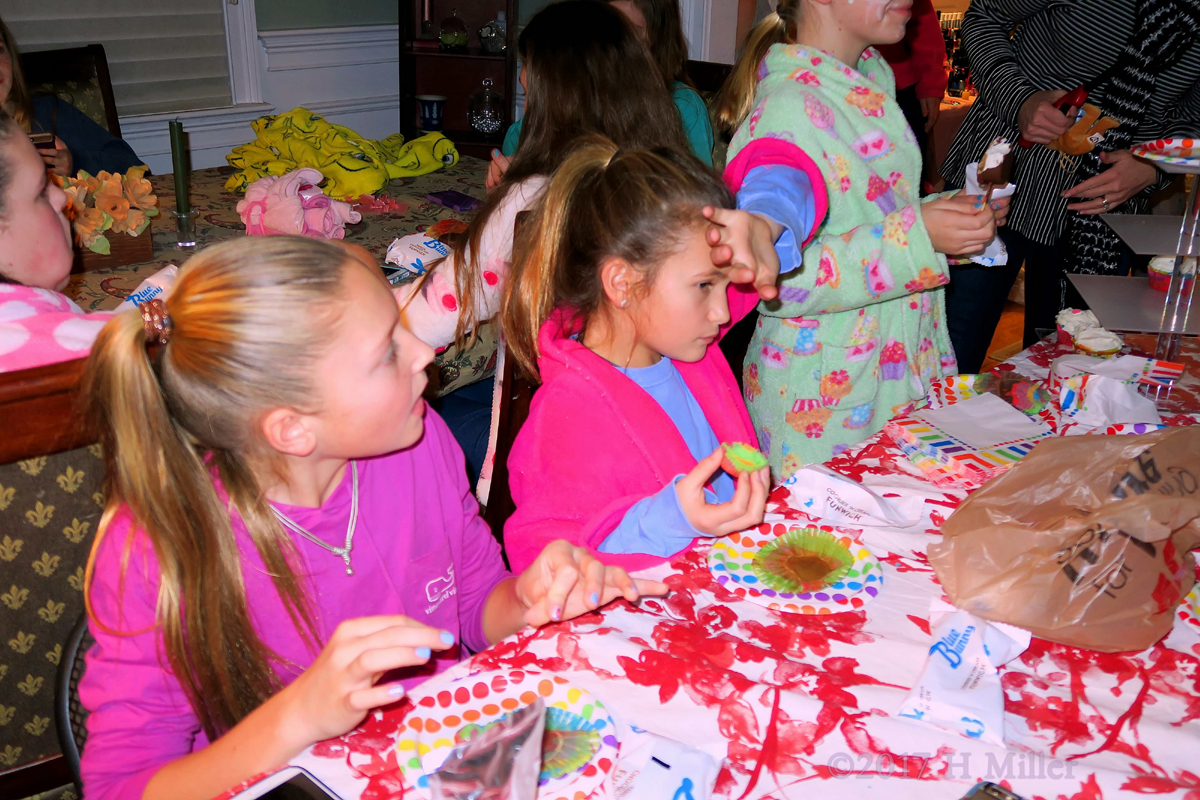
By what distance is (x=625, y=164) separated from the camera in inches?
55.0

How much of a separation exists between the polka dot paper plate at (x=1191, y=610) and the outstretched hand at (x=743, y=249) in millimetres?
630

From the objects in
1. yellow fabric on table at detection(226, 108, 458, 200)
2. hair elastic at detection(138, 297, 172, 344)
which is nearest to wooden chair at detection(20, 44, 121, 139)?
yellow fabric on table at detection(226, 108, 458, 200)

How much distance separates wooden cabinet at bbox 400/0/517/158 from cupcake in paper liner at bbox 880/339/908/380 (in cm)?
302

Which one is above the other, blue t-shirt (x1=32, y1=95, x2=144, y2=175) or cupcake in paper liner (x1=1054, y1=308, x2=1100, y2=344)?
blue t-shirt (x1=32, y1=95, x2=144, y2=175)

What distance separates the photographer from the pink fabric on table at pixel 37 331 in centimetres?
122

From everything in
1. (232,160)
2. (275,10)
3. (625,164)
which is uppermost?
(275,10)

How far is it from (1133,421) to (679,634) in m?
0.91

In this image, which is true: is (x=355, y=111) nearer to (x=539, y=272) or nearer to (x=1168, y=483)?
(x=539, y=272)

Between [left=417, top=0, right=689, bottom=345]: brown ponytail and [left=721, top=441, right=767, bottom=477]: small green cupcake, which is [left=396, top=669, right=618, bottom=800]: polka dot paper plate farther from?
[left=417, top=0, right=689, bottom=345]: brown ponytail

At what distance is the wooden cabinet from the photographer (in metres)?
4.30

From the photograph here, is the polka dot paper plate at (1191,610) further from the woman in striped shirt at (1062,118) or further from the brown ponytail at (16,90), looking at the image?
the brown ponytail at (16,90)

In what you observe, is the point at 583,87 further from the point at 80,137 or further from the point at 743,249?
the point at 80,137

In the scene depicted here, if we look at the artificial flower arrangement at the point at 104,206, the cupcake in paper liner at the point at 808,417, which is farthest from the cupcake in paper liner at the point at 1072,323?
the artificial flower arrangement at the point at 104,206

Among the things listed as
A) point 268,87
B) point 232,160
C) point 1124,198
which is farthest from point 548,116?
point 268,87
